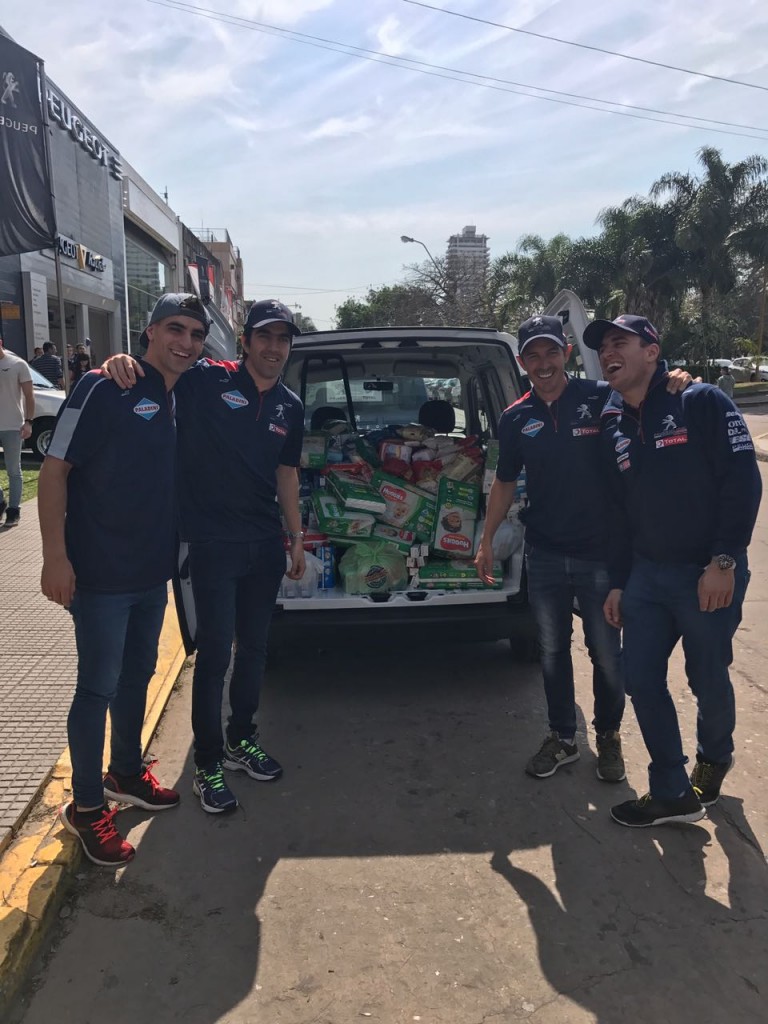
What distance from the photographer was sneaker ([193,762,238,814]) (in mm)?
3141

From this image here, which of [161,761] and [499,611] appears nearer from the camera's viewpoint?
[161,761]

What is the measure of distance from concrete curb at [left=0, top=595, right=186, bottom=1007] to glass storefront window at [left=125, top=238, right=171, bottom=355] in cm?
2512

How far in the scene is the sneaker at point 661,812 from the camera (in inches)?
119

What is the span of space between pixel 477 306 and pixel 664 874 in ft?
114

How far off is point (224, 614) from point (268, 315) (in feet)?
4.04

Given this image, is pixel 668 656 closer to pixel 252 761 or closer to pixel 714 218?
pixel 252 761

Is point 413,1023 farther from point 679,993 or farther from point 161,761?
point 161,761

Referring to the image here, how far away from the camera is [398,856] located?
9.42ft

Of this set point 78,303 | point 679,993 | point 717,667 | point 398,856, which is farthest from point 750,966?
point 78,303

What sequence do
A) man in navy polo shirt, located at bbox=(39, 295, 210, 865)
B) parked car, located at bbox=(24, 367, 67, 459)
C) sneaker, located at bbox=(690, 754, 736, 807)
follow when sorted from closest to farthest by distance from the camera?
1. man in navy polo shirt, located at bbox=(39, 295, 210, 865)
2. sneaker, located at bbox=(690, 754, 736, 807)
3. parked car, located at bbox=(24, 367, 67, 459)

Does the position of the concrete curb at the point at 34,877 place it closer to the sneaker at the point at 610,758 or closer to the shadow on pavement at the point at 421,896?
the shadow on pavement at the point at 421,896

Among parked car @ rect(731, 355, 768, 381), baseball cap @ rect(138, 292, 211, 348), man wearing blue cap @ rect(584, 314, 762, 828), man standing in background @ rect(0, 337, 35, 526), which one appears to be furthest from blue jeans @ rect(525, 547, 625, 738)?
parked car @ rect(731, 355, 768, 381)

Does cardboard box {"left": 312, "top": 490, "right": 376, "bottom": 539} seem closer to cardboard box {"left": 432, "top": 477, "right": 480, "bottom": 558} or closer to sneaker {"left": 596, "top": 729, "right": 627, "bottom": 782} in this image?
cardboard box {"left": 432, "top": 477, "right": 480, "bottom": 558}

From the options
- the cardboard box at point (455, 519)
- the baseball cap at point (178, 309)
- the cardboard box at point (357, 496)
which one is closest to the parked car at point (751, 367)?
the cardboard box at point (455, 519)
